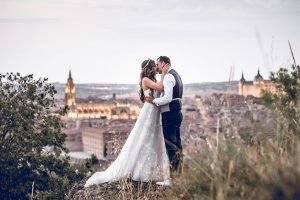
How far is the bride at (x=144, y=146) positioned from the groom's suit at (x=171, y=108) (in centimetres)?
14

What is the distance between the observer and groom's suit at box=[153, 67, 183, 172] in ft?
14.6

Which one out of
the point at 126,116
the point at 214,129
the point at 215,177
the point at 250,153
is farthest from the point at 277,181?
the point at 126,116

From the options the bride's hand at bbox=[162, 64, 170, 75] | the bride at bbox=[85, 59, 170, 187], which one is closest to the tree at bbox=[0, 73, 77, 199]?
the bride at bbox=[85, 59, 170, 187]

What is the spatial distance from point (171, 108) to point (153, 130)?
29cm

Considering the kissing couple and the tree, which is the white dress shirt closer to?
the kissing couple

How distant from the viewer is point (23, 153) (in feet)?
46.6

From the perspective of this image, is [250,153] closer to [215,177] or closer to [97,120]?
[215,177]

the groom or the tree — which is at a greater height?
the groom

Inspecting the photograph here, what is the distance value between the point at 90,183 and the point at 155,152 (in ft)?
1.79

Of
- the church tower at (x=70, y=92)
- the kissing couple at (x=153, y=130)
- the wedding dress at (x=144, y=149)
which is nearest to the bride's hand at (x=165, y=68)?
the kissing couple at (x=153, y=130)

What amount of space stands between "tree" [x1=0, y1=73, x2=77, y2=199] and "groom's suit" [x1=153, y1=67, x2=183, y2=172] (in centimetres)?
830

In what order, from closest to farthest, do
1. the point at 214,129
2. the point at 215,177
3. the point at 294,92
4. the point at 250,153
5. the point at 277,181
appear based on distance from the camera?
1. the point at 277,181
2. the point at 215,177
3. the point at 250,153
4. the point at 214,129
5. the point at 294,92

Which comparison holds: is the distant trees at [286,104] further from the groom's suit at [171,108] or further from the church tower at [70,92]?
the church tower at [70,92]

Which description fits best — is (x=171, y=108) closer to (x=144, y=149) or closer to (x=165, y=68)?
(x=165, y=68)
